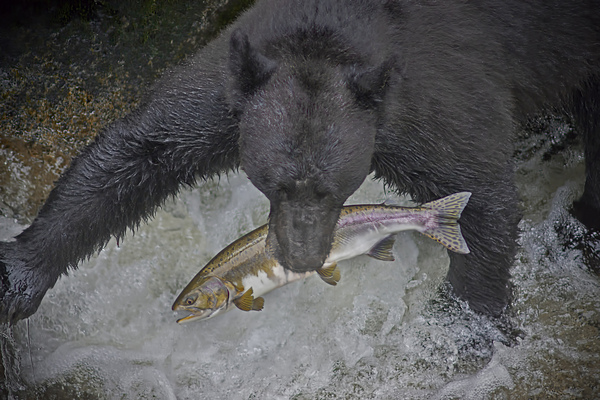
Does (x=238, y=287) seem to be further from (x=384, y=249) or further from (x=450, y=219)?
(x=450, y=219)

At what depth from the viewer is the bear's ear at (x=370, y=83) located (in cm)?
274

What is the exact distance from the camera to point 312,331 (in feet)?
14.0

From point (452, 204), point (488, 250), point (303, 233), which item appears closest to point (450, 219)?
point (452, 204)

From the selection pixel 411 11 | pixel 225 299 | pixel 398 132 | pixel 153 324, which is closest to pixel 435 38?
pixel 411 11

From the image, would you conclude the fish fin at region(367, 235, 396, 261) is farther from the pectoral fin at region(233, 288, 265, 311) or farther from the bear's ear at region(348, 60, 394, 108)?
the bear's ear at region(348, 60, 394, 108)

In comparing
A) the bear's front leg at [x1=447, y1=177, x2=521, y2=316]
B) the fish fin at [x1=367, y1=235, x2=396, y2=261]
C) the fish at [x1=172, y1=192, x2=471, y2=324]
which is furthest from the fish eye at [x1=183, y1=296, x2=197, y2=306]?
the bear's front leg at [x1=447, y1=177, x2=521, y2=316]

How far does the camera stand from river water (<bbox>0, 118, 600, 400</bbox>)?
12.7 ft

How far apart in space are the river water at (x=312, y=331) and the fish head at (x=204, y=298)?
730 millimetres

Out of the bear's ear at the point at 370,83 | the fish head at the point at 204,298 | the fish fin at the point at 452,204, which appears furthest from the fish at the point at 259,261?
the bear's ear at the point at 370,83

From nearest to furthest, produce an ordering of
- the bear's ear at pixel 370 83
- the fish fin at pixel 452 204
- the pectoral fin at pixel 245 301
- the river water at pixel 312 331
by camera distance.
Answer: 1. the bear's ear at pixel 370 83
2. the fish fin at pixel 452 204
3. the pectoral fin at pixel 245 301
4. the river water at pixel 312 331

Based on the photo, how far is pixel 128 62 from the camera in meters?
4.75

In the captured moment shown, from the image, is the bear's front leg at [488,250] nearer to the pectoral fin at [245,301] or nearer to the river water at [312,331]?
the river water at [312,331]

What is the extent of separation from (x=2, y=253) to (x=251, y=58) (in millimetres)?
2085

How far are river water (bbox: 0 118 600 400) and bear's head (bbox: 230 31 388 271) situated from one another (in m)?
1.42
